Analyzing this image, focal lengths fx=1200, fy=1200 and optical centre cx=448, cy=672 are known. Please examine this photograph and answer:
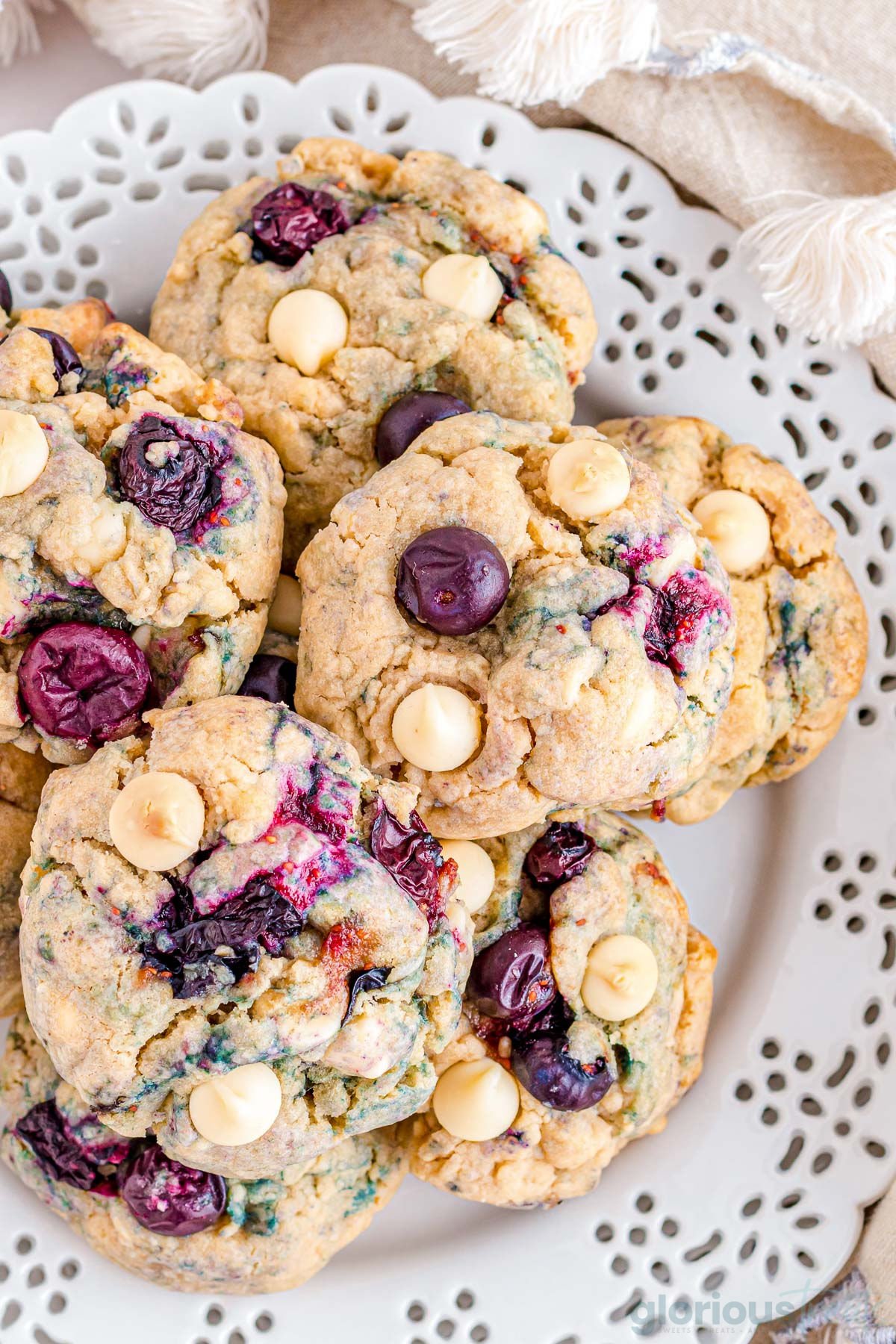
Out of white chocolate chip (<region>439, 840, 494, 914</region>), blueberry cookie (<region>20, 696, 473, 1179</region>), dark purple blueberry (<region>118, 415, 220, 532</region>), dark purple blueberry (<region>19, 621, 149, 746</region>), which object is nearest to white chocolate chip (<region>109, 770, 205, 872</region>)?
blueberry cookie (<region>20, 696, 473, 1179</region>)

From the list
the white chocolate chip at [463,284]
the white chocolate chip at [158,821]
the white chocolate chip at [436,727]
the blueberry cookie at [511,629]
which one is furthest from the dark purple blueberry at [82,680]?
the white chocolate chip at [463,284]

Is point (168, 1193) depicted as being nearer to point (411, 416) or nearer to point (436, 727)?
point (436, 727)

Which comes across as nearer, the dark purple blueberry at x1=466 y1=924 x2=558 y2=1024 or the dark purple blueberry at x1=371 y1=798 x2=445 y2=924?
the dark purple blueberry at x1=371 y1=798 x2=445 y2=924

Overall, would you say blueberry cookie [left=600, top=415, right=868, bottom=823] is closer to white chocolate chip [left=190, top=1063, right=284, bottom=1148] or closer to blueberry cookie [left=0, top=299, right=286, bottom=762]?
blueberry cookie [left=0, top=299, right=286, bottom=762]

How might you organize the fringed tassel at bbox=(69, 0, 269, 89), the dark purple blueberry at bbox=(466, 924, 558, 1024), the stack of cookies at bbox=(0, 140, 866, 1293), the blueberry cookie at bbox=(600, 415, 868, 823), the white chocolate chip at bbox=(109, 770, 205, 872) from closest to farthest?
the white chocolate chip at bbox=(109, 770, 205, 872), the stack of cookies at bbox=(0, 140, 866, 1293), the dark purple blueberry at bbox=(466, 924, 558, 1024), the blueberry cookie at bbox=(600, 415, 868, 823), the fringed tassel at bbox=(69, 0, 269, 89)

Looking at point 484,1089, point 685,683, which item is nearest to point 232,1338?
point 484,1089

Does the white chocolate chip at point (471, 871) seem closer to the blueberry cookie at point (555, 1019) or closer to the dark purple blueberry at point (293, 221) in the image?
the blueberry cookie at point (555, 1019)

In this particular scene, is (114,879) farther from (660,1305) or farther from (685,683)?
(660,1305)
